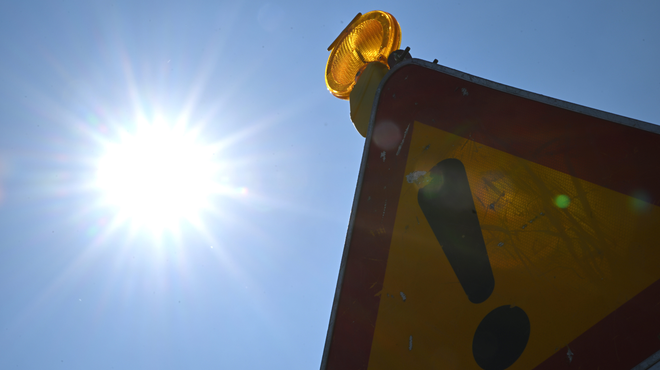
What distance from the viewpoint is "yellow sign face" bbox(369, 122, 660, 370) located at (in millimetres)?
1492

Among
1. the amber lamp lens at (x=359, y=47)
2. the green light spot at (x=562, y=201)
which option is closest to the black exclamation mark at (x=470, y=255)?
the green light spot at (x=562, y=201)

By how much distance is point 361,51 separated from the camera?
10.2ft

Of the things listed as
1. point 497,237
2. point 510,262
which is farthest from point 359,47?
point 510,262

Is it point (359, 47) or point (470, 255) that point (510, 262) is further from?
point (359, 47)

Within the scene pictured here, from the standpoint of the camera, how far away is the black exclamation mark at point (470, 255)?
1661 mm

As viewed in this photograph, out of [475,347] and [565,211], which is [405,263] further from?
[565,211]

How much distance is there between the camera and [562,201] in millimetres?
1629

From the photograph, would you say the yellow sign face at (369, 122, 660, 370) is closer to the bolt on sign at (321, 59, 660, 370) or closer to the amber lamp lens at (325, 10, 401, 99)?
the bolt on sign at (321, 59, 660, 370)

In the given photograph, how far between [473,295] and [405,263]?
16.3 inches

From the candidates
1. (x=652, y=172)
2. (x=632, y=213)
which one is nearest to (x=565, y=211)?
(x=632, y=213)

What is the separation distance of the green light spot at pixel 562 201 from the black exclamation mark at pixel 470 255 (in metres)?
0.40

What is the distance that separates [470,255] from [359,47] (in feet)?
7.34

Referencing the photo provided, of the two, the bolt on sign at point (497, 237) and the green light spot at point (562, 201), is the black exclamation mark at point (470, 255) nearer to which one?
the bolt on sign at point (497, 237)

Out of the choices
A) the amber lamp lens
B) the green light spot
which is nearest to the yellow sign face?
the green light spot
